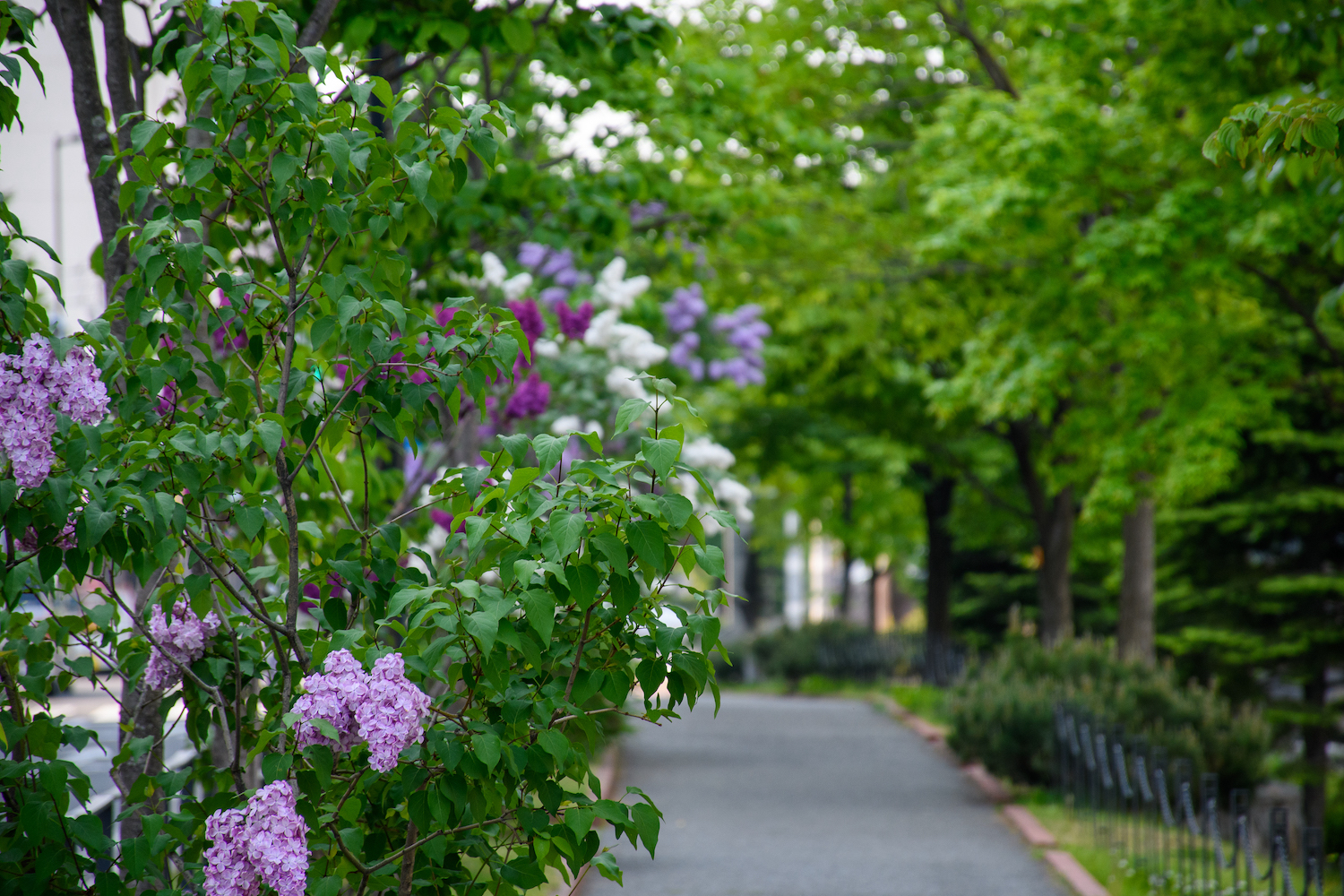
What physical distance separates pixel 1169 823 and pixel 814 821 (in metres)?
3.45

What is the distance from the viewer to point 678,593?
1317 cm

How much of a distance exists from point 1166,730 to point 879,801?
2.45 metres

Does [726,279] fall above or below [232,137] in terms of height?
above

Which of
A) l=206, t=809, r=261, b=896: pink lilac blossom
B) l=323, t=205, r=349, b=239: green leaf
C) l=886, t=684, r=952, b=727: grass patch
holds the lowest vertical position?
l=886, t=684, r=952, b=727: grass patch

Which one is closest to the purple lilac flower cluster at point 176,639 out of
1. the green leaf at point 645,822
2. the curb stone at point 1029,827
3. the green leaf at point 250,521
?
the green leaf at point 250,521

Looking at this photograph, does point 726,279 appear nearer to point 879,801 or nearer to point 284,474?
point 879,801

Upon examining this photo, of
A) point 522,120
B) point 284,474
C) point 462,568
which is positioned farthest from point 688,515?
point 522,120

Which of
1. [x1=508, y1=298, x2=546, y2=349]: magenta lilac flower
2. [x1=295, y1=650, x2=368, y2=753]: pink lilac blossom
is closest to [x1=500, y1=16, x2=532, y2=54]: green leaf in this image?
[x1=508, y1=298, x2=546, y2=349]: magenta lilac flower

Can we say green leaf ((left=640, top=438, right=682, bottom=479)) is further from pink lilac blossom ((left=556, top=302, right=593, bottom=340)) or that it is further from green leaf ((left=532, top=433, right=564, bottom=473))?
pink lilac blossom ((left=556, top=302, right=593, bottom=340))

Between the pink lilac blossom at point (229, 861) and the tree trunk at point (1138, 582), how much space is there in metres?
13.3

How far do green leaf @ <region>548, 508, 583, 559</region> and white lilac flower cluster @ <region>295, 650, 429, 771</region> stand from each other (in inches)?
17.0

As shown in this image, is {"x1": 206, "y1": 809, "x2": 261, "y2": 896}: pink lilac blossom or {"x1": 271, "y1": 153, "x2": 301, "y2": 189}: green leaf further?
{"x1": 271, "y1": 153, "x2": 301, "y2": 189}: green leaf

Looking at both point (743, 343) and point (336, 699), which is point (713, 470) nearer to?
point (743, 343)

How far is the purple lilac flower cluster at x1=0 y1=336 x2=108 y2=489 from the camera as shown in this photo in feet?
8.45
